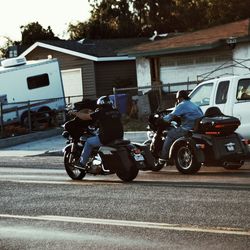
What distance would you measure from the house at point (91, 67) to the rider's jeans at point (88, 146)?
2596 centimetres

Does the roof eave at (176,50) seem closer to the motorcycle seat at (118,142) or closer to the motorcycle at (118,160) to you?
the motorcycle at (118,160)

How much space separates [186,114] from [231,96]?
2.73 m

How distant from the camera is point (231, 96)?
17359 millimetres

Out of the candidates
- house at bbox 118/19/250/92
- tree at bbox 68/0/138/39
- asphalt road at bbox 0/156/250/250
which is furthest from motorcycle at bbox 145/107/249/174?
tree at bbox 68/0/138/39

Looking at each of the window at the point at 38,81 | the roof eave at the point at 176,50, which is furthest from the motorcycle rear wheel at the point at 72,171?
the window at the point at 38,81

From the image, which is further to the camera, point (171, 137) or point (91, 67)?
point (91, 67)

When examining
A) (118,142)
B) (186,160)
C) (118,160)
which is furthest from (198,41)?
(118,160)

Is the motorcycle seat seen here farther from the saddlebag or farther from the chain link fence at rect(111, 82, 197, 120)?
the chain link fence at rect(111, 82, 197, 120)

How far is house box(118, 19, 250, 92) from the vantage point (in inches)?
1259

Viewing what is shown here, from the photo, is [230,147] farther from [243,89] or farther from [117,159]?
[243,89]

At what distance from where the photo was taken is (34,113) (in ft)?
102

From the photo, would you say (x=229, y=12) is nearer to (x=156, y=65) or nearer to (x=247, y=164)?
(x=156, y=65)

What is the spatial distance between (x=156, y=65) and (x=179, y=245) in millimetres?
28996

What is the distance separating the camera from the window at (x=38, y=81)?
3312 centimetres
